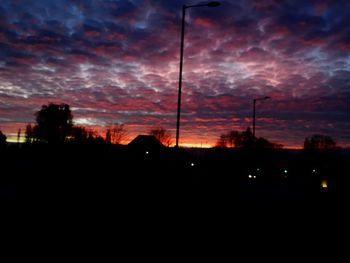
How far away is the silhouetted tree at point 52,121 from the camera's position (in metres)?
69.4

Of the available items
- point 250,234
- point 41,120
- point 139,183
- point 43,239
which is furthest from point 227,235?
point 41,120

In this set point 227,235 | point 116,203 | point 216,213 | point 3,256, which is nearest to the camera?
point 3,256

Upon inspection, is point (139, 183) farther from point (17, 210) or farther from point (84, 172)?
point (17, 210)

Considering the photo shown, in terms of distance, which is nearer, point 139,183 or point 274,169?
point 139,183

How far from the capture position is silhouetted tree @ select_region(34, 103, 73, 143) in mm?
69438

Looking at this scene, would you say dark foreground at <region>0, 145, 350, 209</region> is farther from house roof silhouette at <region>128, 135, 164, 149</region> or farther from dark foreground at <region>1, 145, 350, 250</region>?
house roof silhouette at <region>128, 135, 164, 149</region>

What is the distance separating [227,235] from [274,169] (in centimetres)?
5393

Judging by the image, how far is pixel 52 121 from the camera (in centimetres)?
7038

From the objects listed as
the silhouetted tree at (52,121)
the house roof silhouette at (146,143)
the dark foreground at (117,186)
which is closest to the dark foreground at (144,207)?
the dark foreground at (117,186)

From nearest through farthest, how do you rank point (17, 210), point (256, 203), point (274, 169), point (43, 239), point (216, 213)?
point (43, 239), point (17, 210), point (216, 213), point (256, 203), point (274, 169)

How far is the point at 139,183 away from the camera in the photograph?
21594 millimetres

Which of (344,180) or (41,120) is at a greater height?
(41,120)

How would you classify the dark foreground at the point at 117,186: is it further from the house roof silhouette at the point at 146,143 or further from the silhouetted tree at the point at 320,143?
the silhouetted tree at the point at 320,143

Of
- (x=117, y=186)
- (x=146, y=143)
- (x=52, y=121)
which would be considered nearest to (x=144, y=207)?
(x=117, y=186)
